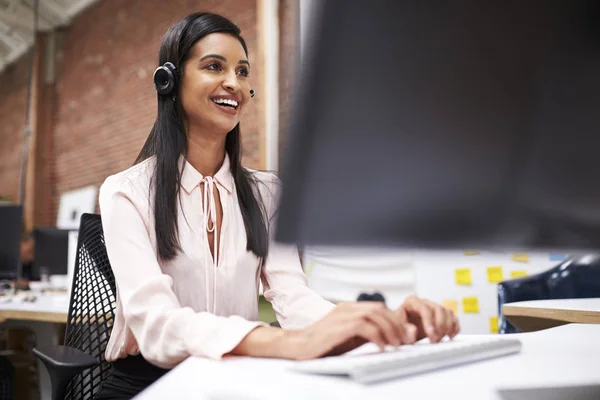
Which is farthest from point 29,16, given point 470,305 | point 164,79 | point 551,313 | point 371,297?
point 551,313

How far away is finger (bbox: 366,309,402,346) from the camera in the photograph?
57cm

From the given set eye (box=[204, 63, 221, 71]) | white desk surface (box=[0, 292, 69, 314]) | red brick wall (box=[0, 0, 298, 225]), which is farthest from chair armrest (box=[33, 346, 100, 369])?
red brick wall (box=[0, 0, 298, 225])

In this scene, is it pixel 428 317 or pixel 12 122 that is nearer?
pixel 428 317

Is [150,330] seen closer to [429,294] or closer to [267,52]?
[429,294]

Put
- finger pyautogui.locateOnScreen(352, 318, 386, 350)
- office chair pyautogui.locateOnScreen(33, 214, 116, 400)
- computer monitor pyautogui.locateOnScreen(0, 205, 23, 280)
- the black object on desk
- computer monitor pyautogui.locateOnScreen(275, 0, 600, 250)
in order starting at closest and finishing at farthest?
computer monitor pyautogui.locateOnScreen(275, 0, 600, 250), finger pyautogui.locateOnScreen(352, 318, 386, 350), office chair pyautogui.locateOnScreen(33, 214, 116, 400), computer monitor pyautogui.locateOnScreen(0, 205, 23, 280), the black object on desk

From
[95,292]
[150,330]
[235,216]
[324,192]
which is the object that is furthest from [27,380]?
[324,192]

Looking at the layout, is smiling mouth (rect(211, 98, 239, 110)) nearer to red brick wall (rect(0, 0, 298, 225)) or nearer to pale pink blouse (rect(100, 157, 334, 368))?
pale pink blouse (rect(100, 157, 334, 368))

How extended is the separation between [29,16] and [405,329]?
302 inches

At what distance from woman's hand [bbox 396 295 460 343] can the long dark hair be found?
50 centimetres

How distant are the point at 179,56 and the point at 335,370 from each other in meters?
1.00

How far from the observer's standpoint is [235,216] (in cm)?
123

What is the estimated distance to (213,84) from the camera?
1.26 meters

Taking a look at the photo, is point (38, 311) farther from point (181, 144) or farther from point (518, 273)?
point (518, 273)

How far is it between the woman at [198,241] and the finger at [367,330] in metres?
0.05
